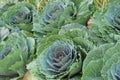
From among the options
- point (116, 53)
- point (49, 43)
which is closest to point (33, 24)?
point (49, 43)

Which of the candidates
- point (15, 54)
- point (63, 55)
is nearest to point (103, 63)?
point (63, 55)

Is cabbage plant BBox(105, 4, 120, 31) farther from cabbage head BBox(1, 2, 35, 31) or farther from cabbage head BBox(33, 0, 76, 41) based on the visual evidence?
cabbage head BBox(1, 2, 35, 31)

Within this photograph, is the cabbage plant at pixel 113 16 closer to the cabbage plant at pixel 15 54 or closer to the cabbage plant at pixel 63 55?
the cabbage plant at pixel 63 55

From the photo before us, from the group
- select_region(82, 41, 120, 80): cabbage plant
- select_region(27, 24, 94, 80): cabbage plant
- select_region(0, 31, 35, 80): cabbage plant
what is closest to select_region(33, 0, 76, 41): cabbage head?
select_region(0, 31, 35, 80): cabbage plant

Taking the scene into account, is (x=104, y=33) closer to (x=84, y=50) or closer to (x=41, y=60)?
(x=84, y=50)

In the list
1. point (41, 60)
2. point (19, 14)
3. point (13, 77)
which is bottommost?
point (13, 77)
